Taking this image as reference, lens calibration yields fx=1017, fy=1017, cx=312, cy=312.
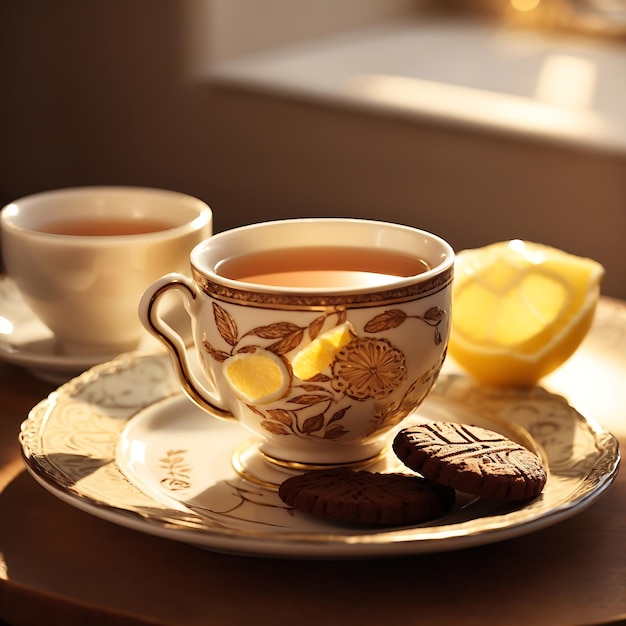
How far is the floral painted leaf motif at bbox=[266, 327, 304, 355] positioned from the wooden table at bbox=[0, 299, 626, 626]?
13 cm

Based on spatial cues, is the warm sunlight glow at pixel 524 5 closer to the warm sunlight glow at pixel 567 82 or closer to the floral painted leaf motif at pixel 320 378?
the warm sunlight glow at pixel 567 82

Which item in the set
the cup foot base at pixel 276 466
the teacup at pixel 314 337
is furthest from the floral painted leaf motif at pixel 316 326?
the cup foot base at pixel 276 466

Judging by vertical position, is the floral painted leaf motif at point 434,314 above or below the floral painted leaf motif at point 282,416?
above

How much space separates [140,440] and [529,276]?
34cm

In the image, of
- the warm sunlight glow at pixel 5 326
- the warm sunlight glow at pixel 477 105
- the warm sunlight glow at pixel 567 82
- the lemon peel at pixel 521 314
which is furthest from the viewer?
the warm sunlight glow at pixel 567 82

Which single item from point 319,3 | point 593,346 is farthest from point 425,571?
point 319,3

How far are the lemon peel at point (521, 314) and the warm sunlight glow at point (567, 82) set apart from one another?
1.07 meters

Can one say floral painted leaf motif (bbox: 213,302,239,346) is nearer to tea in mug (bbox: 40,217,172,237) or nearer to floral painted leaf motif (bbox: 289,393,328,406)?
floral painted leaf motif (bbox: 289,393,328,406)

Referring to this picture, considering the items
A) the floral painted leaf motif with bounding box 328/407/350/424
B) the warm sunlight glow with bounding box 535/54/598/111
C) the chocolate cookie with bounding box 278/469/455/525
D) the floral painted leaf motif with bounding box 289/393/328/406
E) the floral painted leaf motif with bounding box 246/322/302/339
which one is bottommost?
the chocolate cookie with bounding box 278/469/455/525

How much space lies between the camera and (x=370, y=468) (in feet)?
2.26

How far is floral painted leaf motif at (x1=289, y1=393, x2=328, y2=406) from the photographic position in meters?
0.65

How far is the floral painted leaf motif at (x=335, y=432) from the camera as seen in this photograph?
0.66 meters

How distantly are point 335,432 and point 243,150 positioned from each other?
146cm

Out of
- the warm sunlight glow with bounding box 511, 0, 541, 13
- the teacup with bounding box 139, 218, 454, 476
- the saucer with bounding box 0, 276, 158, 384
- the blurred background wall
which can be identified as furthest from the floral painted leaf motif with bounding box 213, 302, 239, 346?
the warm sunlight glow with bounding box 511, 0, 541, 13
